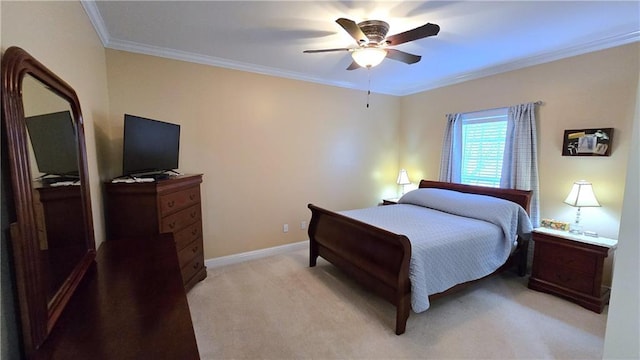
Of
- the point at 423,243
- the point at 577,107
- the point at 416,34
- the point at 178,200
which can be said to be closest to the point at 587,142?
the point at 577,107

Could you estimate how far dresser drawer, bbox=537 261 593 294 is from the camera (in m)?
2.63

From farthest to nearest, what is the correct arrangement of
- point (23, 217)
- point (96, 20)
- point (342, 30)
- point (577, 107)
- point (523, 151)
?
1. point (523, 151)
2. point (577, 107)
3. point (342, 30)
4. point (96, 20)
5. point (23, 217)

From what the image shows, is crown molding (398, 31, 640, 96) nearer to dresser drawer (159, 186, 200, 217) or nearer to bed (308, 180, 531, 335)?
bed (308, 180, 531, 335)

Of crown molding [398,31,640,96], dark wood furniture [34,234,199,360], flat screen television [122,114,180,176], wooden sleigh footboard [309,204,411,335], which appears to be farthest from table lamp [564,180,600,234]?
flat screen television [122,114,180,176]

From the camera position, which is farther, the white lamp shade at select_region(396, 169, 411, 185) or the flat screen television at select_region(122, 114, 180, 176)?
the white lamp shade at select_region(396, 169, 411, 185)

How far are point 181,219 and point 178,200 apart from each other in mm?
194

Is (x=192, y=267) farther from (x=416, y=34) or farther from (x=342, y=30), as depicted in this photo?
(x=416, y=34)

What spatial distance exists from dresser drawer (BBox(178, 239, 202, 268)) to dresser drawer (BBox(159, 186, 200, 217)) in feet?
1.37

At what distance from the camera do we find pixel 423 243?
2.41 metres

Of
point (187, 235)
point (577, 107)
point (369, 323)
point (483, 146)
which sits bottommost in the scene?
point (369, 323)

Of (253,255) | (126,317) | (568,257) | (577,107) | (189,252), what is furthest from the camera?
(253,255)

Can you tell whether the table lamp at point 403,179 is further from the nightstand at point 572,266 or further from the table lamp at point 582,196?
the table lamp at point 582,196

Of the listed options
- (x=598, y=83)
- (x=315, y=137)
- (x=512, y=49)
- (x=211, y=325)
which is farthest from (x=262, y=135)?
(x=598, y=83)

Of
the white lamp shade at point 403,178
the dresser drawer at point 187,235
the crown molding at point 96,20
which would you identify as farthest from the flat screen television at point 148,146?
the white lamp shade at point 403,178
